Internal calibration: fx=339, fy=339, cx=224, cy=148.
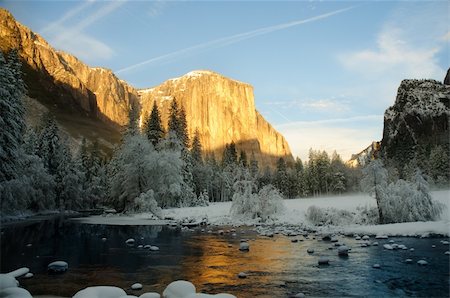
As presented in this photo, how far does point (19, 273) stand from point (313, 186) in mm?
81743

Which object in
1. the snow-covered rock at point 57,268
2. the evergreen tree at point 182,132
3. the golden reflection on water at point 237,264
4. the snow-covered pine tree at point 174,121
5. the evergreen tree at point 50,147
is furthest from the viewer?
the evergreen tree at point 182,132

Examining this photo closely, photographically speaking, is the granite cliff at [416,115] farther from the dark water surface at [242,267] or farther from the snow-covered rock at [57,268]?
the snow-covered rock at [57,268]

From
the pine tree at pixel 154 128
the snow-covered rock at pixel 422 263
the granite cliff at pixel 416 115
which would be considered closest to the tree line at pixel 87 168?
the pine tree at pixel 154 128

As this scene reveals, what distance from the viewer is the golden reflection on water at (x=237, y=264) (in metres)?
10.2

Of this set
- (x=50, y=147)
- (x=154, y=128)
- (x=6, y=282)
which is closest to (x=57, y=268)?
(x=6, y=282)

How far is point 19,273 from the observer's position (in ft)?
37.8

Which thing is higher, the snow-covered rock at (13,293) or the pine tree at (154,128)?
the pine tree at (154,128)

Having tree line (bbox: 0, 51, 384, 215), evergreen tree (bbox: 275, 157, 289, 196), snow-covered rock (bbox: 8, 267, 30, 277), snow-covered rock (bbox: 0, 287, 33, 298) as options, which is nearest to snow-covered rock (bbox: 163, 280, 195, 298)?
snow-covered rock (bbox: 0, 287, 33, 298)

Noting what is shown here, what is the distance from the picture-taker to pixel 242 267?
42.2ft

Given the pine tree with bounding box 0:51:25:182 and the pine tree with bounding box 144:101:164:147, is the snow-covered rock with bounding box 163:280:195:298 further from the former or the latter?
the pine tree with bounding box 144:101:164:147

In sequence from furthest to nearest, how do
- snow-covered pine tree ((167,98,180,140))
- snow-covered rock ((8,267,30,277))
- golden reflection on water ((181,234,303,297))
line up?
snow-covered pine tree ((167,98,180,140)) < snow-covered rock ((8,267,30,277)) < golden reflection on water ((181,234,303,297))

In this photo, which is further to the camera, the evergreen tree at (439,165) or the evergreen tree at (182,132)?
the evergreen tree at (439,165)

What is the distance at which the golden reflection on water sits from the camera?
10245 mm

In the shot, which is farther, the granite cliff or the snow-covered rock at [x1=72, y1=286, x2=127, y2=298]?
the granite cliff
